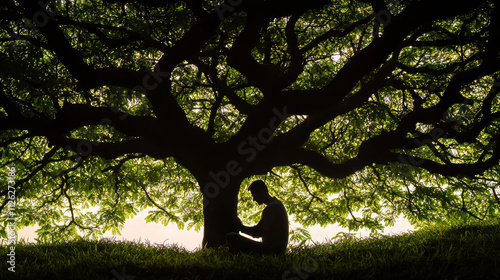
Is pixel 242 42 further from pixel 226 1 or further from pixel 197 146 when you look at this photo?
pixel 197 146

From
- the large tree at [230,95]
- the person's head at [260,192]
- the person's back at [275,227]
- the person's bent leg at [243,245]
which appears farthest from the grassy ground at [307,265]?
the large tree at [230,95]

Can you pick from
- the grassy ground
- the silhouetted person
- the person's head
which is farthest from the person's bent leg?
the person's head

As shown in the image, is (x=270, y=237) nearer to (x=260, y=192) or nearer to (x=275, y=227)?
(x=275, y=227)

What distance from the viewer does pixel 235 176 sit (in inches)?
291

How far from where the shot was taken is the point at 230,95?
8.31 m

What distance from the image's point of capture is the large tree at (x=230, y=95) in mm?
5559

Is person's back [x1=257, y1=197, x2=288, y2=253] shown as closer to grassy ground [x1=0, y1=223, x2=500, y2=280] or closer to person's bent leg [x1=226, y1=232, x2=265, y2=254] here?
person's bent leg [x1=226, y1=232, x2=265, y2=254]

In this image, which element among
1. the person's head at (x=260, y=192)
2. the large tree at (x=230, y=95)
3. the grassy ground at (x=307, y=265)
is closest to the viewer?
the grassy ground at (x=307, y=265)

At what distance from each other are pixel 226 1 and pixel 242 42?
79 cm

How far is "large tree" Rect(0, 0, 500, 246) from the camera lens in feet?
18.2

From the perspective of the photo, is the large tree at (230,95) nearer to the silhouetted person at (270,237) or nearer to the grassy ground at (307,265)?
the silhouetted person at (270,237)

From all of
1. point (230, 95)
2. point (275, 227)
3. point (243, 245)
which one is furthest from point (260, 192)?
point (230, 95)

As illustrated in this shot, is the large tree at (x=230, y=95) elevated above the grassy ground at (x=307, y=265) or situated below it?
above

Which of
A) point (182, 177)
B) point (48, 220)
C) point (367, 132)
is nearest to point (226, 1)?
point (367, 132)
